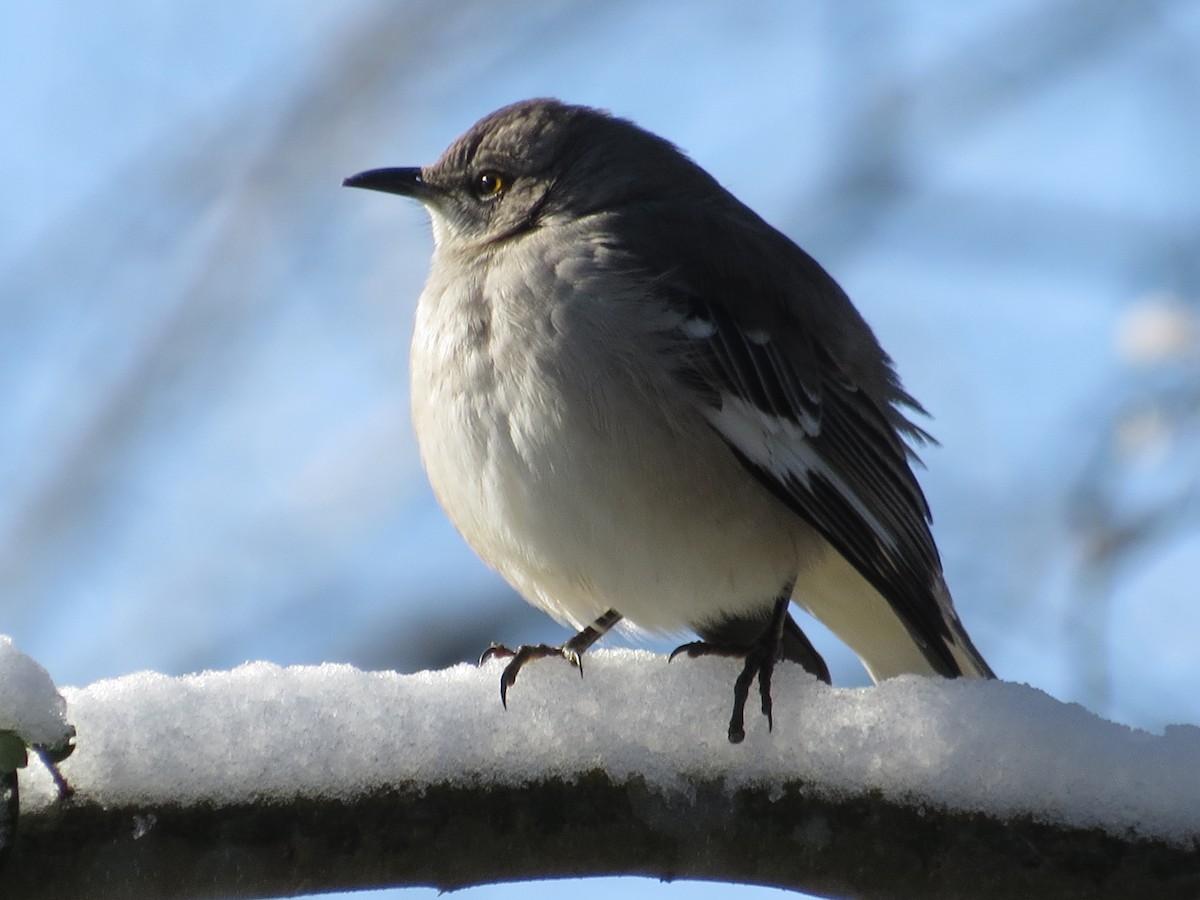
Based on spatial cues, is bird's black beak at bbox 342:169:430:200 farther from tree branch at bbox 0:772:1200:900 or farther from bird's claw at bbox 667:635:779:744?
tree branch at bbox 0:772:1200:900

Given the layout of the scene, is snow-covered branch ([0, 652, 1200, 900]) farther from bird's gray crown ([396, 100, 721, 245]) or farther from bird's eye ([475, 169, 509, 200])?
bird's eye ([475, 169, 509, 200])

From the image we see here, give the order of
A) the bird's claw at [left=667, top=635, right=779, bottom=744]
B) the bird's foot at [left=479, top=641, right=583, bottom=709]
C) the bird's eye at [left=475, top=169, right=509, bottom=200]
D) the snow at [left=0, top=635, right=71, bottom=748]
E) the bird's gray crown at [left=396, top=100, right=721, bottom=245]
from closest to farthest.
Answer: the snow at [left=0, top=635, right=71, bottom=748]
the bird's claw at [left=667, top=635, right=779, bottom=744]
the bird's foot at [left=479, top=641, right=583, bottom=709]
the bird's gray crown at [left=396, top=100, right=721, bottom=245]
the bird's eye at [left=475, top=169, right=509, bottom=200]

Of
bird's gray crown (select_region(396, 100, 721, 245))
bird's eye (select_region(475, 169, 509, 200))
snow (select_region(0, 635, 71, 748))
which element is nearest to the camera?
snow (select_region(0, 635, 71, 748))

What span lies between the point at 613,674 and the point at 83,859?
0.89 meters

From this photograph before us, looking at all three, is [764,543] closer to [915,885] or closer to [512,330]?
[512,330]

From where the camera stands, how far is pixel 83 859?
1.77m

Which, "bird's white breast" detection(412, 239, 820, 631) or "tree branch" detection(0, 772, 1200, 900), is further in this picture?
"bird's white breast" detection(412, 239, 820, 631)

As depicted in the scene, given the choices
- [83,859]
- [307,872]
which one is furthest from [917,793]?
[83,859]

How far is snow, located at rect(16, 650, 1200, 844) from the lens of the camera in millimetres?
1820

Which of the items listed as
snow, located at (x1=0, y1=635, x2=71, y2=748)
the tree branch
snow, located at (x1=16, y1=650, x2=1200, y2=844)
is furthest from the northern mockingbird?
snow, located at (x1=0, y1=635, x2=71, y2=748)

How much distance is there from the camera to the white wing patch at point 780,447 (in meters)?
3.11

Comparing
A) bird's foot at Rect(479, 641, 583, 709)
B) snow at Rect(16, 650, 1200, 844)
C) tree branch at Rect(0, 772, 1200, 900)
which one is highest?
bird's foot at Rect(479, 641, 583, 709)

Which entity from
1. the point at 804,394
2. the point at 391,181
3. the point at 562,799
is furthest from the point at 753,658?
the point at 391,181

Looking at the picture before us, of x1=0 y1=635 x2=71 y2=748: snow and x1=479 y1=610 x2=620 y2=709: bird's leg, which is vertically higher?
x1=479 y1=610 x2=620 y2=709: bird's leg
